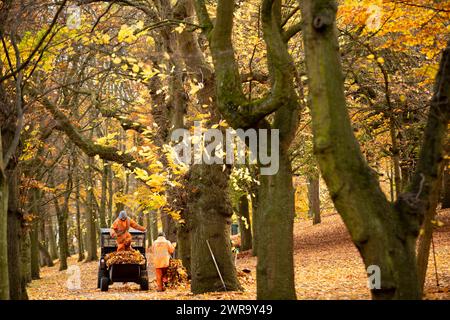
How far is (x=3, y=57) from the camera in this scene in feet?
40.0

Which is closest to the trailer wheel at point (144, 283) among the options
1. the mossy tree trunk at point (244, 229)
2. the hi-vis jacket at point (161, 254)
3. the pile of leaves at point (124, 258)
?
the pile of leaves at point (124, 258)

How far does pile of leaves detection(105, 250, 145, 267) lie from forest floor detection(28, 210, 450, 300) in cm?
80

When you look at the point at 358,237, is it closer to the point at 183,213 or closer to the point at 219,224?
the point at 219,224

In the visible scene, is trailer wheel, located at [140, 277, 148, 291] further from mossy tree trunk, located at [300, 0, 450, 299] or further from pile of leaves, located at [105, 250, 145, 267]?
mossy tree trunk, located at [300, 0, 450, 299]

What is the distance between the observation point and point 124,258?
17.2 metres

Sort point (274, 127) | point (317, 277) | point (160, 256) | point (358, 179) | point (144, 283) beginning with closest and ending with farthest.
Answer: point (358, 179), point (274, 127), point (160, 256), point (144, 283), point (317, 277)

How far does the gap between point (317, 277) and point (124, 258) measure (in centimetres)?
543

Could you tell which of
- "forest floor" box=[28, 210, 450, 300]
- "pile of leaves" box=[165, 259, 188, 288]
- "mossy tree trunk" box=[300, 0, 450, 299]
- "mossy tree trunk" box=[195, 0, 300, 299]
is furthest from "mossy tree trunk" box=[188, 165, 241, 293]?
"mossy tree trunk" box=[300, 0, 450, 299]

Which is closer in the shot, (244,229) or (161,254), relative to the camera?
(161,254)

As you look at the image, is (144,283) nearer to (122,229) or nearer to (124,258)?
(124,258)

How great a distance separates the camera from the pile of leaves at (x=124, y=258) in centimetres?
1706

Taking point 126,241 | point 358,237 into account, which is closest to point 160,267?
point 126,241

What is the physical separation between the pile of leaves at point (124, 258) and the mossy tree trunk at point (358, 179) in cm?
1057

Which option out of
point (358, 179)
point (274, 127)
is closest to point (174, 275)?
point (274, 127)
